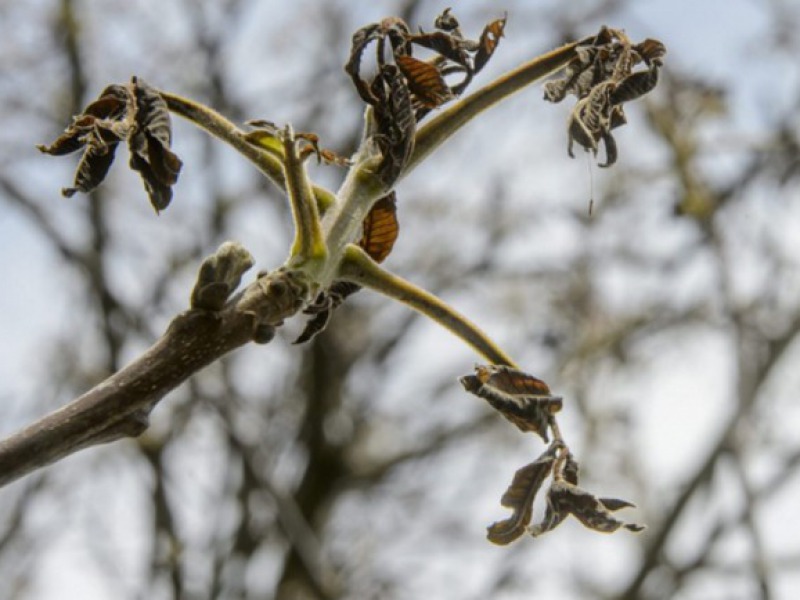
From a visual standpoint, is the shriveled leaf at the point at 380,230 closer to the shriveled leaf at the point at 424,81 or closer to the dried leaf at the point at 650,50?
the shriveled leaf at the point at 424,81

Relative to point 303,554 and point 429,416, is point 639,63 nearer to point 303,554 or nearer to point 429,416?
point 303,554

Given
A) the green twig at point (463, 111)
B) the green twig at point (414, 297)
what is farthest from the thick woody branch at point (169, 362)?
the green twig at point (463, 111)

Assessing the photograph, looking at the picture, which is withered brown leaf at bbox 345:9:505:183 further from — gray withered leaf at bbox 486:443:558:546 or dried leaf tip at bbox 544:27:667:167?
gray withered leaf at bbox 486:443:558:546

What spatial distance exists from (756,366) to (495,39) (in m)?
3.22

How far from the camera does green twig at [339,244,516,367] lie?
0.86 metres

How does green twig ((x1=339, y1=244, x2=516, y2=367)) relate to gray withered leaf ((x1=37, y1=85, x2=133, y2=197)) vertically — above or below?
below

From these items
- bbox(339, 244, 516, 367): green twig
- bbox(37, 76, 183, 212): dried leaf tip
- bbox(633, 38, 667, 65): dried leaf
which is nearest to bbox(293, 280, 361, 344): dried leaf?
bbox(339, 244, 516, 367): green twig

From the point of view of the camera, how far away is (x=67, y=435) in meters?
0.67

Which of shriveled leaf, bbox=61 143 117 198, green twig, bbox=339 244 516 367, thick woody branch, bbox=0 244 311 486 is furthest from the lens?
shriveled leaf, bbox=61 143 117 198

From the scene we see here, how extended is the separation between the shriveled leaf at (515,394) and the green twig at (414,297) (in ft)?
0.06

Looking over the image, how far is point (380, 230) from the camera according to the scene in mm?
1001

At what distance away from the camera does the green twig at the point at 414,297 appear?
0.86m

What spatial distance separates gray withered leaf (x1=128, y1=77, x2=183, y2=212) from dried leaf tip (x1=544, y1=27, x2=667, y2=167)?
392mm

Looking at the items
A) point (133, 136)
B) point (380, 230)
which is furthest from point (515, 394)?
point (133, 136)
